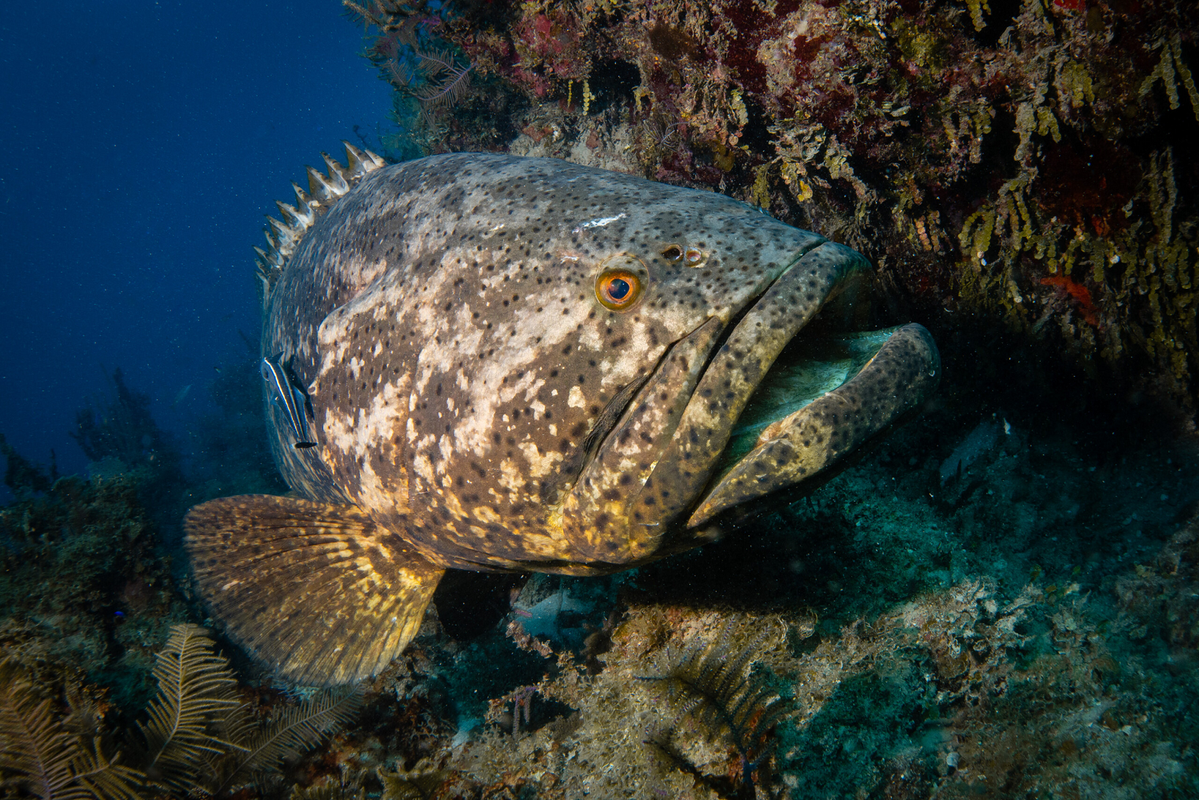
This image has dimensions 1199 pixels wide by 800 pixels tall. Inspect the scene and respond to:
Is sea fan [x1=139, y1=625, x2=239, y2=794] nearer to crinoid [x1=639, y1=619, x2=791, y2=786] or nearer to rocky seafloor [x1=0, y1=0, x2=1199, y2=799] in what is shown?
rocky seafloor [x1=0, y1=0, x2=1199, y2=799]

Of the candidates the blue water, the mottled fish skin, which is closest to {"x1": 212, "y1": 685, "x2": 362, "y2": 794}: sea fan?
the mottled fish skin

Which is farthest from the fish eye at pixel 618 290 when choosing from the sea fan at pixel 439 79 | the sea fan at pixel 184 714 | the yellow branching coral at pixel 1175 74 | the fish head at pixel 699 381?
the sea fan at pixel 439 79

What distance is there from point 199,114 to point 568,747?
359ft

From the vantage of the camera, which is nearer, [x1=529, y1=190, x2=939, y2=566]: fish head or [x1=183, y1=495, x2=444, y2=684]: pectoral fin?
[x1=529, y1=190, x2=939, y2=566]: fish head

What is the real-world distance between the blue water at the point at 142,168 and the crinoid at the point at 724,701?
49.9 meters

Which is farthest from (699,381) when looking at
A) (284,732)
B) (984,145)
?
(284,732)

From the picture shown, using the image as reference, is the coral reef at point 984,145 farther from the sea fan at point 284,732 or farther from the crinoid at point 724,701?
the sea fan at point 284,732

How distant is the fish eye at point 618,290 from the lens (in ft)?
6.11

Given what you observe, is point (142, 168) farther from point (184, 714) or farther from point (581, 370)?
point (581, 370)

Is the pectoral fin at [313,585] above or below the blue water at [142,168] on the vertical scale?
below

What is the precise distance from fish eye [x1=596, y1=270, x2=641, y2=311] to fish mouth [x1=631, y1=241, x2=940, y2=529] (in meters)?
0.35

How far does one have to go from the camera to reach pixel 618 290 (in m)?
1.88

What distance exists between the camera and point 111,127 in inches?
2958

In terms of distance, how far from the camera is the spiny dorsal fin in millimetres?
3928
